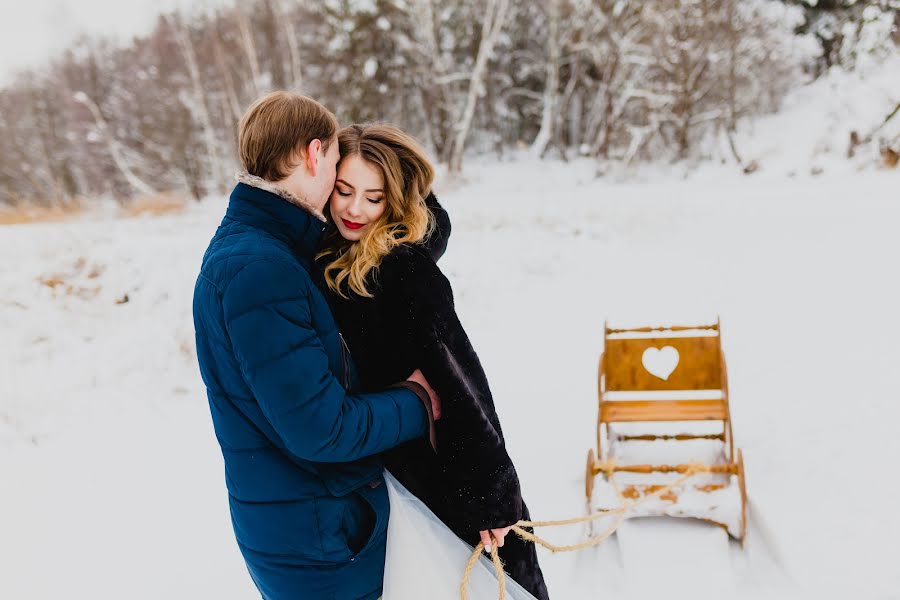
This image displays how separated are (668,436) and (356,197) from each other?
10.2ft

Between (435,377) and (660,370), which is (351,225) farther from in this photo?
(660,370)

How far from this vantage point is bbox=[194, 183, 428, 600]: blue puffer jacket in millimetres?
1214

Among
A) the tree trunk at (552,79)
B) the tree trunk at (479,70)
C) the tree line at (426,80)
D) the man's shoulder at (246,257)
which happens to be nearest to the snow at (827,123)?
the tree line at (426,80)

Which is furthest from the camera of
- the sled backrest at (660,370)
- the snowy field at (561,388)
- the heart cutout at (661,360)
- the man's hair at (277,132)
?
the heart cutout at (661,360)

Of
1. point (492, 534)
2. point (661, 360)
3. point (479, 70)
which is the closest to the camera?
point (492, 534)

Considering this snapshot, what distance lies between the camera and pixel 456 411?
5.05ft

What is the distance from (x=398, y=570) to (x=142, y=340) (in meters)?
4.88

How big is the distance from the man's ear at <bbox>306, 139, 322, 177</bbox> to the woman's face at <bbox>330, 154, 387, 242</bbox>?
0.76 feet

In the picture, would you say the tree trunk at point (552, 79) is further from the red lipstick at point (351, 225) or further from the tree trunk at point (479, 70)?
the red lipstick at point (351, 225)

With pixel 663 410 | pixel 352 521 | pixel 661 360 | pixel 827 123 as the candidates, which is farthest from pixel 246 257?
pixel 827 123

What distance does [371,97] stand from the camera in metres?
21.0

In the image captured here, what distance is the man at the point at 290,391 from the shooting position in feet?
4.00

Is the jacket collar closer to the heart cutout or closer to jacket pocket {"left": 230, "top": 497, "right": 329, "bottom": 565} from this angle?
jacket pocket {"left": 230, "top": 497, "right": 329, "bottom": 565}

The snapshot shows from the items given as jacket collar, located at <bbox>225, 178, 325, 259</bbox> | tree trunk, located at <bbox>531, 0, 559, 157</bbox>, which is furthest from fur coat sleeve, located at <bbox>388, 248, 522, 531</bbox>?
tree trunk, located at <bbox>531, 0, 559, 157</bbox>
